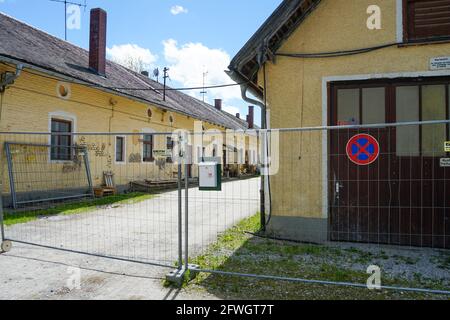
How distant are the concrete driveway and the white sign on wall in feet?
16.6

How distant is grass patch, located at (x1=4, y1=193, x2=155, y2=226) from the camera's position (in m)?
8.91

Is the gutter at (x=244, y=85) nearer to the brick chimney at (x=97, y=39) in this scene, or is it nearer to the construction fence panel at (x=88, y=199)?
the construction fence panel at (x=88, y=199)

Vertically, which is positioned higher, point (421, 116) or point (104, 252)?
point (421, 116)

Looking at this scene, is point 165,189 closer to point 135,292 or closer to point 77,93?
point 77,93

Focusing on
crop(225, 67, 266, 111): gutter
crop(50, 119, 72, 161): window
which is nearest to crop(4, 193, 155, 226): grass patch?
crop(50, 119, 72, 161): window

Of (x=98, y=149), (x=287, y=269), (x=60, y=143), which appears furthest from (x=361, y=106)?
(x=98, y=149)

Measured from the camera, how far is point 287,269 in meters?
5.16

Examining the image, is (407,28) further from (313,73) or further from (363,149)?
(363,149)

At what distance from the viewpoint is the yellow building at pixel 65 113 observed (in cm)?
1080

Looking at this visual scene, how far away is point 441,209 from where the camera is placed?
636cm

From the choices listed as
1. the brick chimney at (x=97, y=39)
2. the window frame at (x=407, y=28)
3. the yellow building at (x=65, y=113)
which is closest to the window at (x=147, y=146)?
the yellow building at (x=65, y=113)

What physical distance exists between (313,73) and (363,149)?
5.61 ft

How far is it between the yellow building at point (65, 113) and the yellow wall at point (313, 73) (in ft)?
8.96

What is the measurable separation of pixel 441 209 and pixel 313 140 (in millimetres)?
2478
